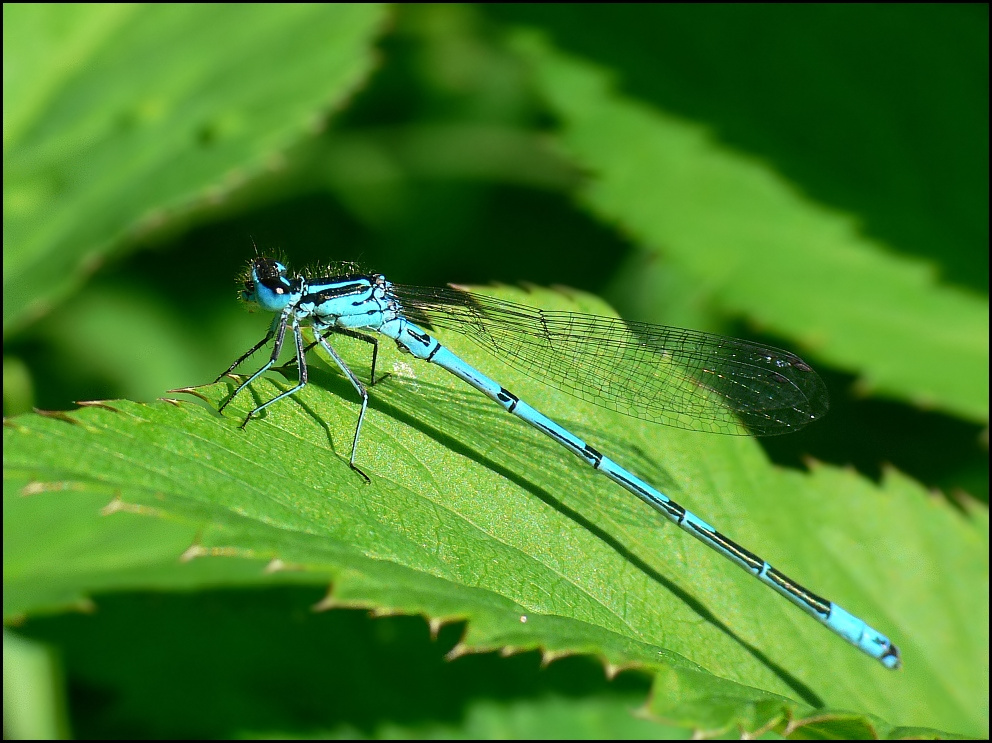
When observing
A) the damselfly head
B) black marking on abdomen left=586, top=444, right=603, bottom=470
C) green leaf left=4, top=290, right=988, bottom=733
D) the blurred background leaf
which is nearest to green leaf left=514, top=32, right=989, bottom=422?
the blurred background leaf

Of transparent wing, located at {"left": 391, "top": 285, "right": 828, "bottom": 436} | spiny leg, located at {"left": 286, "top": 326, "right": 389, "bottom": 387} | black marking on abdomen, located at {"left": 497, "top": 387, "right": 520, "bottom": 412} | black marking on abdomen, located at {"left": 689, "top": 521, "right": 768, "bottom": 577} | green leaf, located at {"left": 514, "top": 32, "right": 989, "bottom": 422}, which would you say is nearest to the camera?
black marking on abdomen, located at {"left": 689, "top": 521, "right": 768, "bottom": 577}

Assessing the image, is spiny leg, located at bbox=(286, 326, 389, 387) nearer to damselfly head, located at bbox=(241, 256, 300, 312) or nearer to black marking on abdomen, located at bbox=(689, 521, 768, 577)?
damselfly head, located at bbox=(241, 256, 300, 312)

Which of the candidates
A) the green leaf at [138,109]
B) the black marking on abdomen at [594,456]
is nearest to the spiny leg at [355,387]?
the black marking on abdomen at [594,456]

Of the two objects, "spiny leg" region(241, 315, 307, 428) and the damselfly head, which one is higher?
the damselfly head

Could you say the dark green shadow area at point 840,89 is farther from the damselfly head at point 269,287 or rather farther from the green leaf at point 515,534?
the damselfly head at point 269,287

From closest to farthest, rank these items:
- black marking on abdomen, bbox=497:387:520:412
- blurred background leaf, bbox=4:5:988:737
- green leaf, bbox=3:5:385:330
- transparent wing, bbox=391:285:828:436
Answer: black marking on abdomen, bbox=497:387:520:412 → transparent wing, bbox=391:285:828:436 → blurred background leaf, bbox=4:5:988:737 → green leaf, bbox=3:5:385:330

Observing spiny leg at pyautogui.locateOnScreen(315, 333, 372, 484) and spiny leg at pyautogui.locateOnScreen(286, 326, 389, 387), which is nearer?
spiny leg at pyautogui.locateOnScreen(315, 333, 372, 484)

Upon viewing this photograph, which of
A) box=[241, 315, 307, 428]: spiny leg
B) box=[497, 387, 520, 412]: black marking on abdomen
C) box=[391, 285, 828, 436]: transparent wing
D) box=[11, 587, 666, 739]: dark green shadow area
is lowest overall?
box=[11, 587, 666, 739]: dark green shadow area
